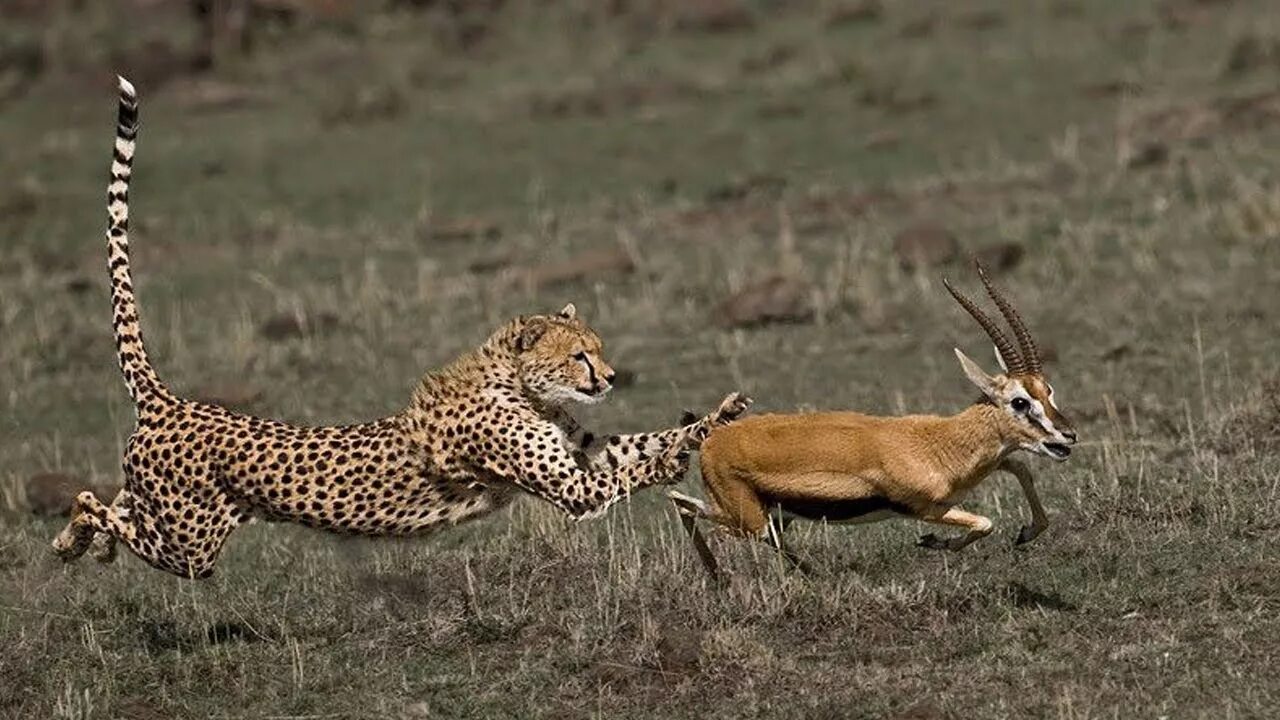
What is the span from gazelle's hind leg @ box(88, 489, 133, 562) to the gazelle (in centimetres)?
231

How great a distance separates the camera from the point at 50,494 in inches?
528

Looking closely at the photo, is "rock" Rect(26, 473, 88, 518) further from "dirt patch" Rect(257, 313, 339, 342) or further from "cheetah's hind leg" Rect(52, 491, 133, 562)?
"dirt patch" Rect(257, 313, 339, 342)

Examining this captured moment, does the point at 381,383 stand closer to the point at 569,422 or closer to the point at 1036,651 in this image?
the point at 569,422

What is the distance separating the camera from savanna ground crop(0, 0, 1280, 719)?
29.5 ft

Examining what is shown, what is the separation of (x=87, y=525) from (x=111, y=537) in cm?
15

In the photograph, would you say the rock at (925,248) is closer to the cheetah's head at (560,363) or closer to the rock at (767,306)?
the rock at (767,306)

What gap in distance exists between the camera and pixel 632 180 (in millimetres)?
23094

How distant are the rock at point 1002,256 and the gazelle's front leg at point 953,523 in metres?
8.84

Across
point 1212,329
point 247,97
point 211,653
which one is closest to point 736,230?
point 1212,329

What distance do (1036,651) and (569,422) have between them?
86.1 inches

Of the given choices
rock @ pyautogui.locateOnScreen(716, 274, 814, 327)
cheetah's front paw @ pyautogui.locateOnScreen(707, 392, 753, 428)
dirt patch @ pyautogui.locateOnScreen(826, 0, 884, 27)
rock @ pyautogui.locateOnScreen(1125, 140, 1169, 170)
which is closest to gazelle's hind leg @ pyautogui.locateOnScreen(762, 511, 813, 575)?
cheetah's front paw @ pyautogui.locateOnScreen(707, 392, 753, 428)

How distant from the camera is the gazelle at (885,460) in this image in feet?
29.3

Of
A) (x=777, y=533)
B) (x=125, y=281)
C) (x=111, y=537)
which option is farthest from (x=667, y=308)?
(x=777, y=533)

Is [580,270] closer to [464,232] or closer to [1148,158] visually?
[464,232]
